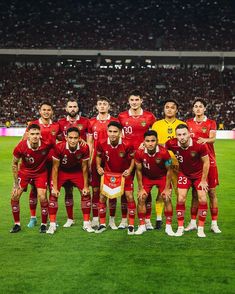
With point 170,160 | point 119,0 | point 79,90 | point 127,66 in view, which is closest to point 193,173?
point 170,160

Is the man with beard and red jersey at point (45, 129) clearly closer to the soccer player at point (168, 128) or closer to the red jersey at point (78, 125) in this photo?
the red jersey at point (78, 125)

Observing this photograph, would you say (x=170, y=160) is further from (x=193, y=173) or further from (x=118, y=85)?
(x=118, y=85)

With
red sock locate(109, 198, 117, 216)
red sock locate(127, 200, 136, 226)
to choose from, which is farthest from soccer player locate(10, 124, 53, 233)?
A: red sock locate(127, 200, 136, 226)

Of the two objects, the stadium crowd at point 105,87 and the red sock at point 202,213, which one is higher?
the stadium crowd at point 105,87

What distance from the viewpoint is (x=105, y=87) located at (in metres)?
42.1

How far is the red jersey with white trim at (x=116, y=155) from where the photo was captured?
27.3ft

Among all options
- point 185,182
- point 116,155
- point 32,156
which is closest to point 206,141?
point 185,182

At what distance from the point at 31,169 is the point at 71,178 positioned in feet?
2.07

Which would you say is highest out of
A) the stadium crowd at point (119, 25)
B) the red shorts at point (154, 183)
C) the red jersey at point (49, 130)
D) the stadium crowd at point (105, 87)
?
the stadium crowd at point (119, 25)

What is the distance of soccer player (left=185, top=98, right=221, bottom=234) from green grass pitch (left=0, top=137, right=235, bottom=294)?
0.32 metres

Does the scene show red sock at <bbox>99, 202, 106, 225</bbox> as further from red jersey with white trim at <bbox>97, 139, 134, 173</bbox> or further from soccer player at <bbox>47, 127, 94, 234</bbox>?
red jersey with white trim at <bbox>97, 139, 134, 173</bbox>

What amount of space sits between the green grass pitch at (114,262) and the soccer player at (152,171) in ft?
1.01

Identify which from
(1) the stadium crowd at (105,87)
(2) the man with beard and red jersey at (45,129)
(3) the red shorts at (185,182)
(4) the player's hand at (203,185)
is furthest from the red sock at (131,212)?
(1) the stadium crowd at (105,87)

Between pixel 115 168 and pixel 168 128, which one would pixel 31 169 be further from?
pixel 168 128
